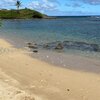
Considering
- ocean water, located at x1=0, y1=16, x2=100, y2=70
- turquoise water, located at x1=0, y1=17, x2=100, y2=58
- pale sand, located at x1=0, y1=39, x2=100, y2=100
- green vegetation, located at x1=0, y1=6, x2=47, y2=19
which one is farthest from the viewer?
green vegetation, located at x1=0, y1=6, x2=47, y2=19

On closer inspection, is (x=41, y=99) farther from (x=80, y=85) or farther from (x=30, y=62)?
(x=30, y=62)

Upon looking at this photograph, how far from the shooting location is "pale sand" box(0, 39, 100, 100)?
10.9 m

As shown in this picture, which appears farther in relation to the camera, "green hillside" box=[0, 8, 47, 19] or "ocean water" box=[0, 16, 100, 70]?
"green hillside" box=[0, 8, 47, 19]

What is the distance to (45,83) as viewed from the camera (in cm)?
1302

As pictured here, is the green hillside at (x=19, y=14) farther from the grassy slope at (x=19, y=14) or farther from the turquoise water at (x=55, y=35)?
the turquoise water at (x=55, y=35)

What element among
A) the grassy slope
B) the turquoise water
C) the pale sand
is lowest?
the grassy slope

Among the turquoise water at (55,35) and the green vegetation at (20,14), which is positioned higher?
the turquoise water at (55,35)

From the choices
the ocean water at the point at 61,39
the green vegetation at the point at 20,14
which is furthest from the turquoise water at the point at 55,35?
the green vegetation at the point at 20,14

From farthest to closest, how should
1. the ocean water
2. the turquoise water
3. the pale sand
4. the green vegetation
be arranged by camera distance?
the green vegetation, the turquoise water, the ocean water, the pale sand

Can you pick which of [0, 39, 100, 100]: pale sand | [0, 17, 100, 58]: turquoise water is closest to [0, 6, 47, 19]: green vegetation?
[0, 17, 100, 58]: turquoise water

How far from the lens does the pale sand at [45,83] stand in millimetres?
10867

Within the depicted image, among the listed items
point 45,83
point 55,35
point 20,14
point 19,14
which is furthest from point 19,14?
point 45,83

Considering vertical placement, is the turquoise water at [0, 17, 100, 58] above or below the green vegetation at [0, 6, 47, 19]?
above

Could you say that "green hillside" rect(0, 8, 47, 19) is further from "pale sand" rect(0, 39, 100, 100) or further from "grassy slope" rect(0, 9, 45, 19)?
"pale sand" rect(0, 39, 100, 100)
